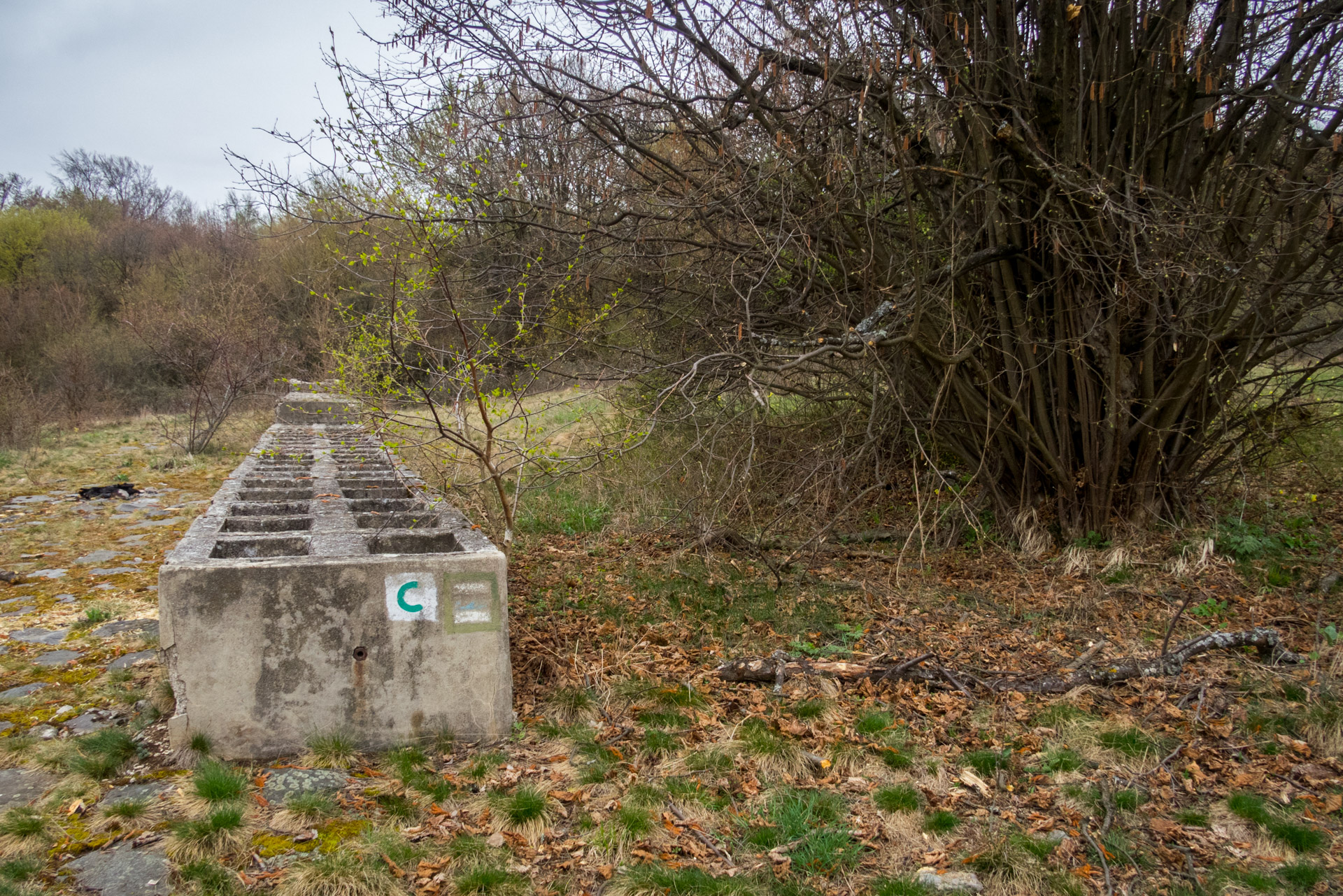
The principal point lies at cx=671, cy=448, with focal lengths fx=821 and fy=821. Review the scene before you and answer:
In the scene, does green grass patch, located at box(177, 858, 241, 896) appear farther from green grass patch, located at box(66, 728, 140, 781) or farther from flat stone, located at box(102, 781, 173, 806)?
green grass patch, located at box(66, 728, 140, 781)

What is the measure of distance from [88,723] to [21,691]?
83 centimetres

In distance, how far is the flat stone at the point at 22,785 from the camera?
346 cm

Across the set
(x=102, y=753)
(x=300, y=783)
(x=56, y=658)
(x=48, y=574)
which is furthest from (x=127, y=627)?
(x=300, y=783)

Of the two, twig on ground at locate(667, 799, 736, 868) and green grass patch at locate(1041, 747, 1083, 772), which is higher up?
green grass patch at locate(1041, 747, 1083, 772)

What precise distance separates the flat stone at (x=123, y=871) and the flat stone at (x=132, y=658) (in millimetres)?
2321

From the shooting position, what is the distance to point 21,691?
15.5 feet

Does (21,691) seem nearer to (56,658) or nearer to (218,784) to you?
(56,658)

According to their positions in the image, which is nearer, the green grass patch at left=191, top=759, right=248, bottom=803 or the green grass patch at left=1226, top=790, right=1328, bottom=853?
the green grass patch at left=1226, top=790, right=1328, bottom=853

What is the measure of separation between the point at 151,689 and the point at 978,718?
14.6ft

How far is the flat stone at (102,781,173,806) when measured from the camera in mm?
3441

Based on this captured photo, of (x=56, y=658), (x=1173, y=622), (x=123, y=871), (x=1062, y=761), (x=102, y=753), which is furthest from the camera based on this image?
(x=56, y=658)

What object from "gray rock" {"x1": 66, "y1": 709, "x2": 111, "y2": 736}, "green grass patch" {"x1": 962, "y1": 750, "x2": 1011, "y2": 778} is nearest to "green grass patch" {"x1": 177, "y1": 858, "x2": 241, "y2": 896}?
"gray rock" {"x1": 66, "y1": 709, "x2": 111, "y2": 736}

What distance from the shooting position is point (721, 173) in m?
6.30

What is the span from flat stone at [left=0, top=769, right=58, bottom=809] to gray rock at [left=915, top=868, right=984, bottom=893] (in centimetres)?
364
